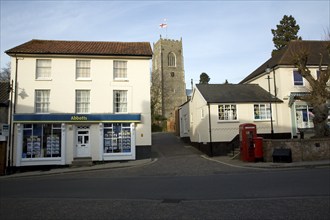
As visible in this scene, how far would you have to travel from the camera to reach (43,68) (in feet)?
78.1

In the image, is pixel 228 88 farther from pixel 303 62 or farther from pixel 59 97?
pixel 59 97

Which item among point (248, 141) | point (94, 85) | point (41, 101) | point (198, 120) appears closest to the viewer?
point (248, 141)

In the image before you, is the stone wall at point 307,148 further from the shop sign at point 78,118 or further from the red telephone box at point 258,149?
the shop sign at point 78,118

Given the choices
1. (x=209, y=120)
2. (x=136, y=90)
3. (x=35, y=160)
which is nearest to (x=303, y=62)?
(x=209, y=120)

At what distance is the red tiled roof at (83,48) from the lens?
2354 cm

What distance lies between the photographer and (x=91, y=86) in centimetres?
2395

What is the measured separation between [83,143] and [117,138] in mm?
2689

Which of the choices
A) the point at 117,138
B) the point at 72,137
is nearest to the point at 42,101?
the point at 72,137

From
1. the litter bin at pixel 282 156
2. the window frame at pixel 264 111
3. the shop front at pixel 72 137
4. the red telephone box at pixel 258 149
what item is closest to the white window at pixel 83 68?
the shop front at pixel 72 137

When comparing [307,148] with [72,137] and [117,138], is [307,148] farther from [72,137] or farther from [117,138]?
[72,137]

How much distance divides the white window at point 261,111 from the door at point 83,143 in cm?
1480

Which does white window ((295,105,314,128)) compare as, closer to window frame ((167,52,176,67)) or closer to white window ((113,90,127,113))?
white window ((113,90,127,113))

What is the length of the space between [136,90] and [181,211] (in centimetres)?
1760

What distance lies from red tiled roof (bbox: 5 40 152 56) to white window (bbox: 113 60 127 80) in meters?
0.86
